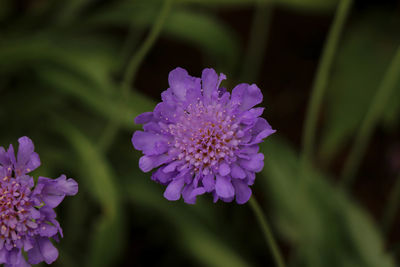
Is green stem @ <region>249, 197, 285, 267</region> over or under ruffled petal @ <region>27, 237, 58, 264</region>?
over

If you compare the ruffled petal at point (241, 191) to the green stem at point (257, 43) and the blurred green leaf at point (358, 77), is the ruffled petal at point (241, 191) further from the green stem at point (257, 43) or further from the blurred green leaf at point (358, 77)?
the green stem at point (257, 43)

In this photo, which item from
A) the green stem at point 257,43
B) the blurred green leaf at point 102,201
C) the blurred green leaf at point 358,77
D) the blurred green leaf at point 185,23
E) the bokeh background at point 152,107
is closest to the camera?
the blurred green leaf at point 102,201

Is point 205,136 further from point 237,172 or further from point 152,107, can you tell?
point 152,107

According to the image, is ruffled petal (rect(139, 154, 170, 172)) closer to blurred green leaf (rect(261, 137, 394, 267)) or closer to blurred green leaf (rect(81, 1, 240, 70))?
blurred green leaf (rect(261, 137, 394, 267))

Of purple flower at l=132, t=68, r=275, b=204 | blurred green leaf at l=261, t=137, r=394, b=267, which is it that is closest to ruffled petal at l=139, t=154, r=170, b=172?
purple flower at l=132, t=68, r=275, b=204

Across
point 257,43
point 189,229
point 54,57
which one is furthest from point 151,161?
point 257,43

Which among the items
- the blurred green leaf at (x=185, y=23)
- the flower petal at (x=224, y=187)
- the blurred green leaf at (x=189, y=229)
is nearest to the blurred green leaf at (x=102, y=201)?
the blurred green leaf at (x=189, y=229)
